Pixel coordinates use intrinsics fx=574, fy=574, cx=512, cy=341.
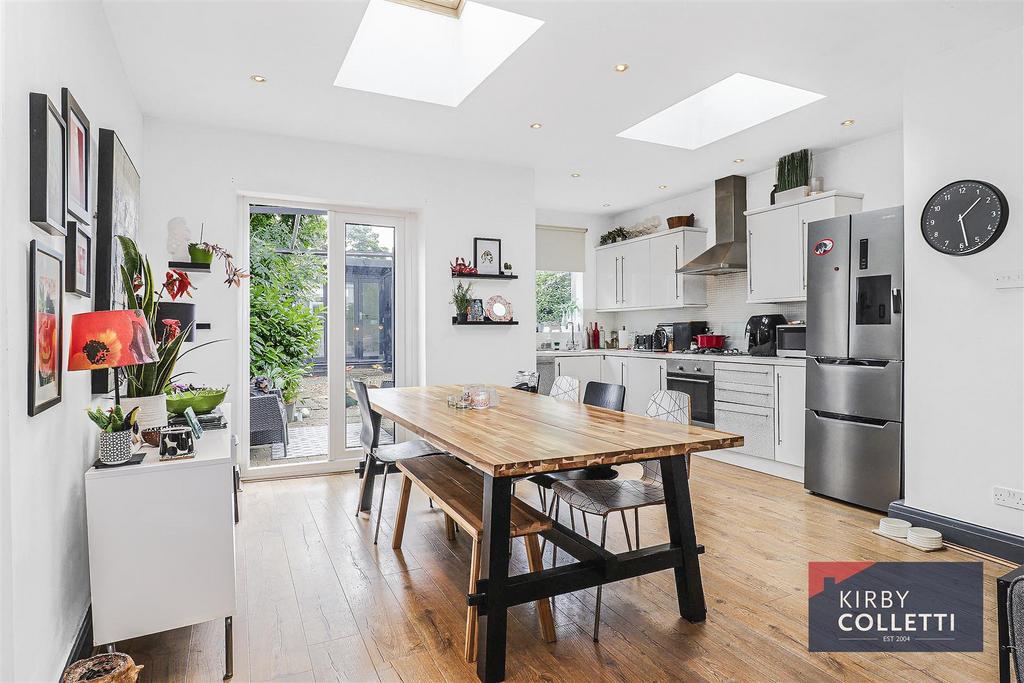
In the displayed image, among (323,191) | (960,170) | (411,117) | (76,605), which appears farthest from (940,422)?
(323,191)

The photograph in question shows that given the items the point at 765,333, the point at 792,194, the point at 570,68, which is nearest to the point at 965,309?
the point at 765,333

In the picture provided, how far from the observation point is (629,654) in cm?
203

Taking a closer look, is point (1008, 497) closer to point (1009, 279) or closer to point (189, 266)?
point (1009, 279)

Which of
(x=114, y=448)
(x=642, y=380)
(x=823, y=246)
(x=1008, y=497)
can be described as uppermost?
(x=823, y=246)

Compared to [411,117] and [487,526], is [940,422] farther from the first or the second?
[411,117]

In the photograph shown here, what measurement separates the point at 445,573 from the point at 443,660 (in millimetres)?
716

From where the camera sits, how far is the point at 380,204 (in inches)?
188

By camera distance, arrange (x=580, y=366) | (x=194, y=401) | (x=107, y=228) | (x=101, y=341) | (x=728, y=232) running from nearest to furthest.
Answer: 1. (x=101, y=341)
2. (x=107, y=228)
3. (x=194, y=401)
4. (x=728, y=232)
5. (x=580, y=366)

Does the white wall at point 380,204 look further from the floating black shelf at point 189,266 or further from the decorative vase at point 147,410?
the decorative vase at point 147,410

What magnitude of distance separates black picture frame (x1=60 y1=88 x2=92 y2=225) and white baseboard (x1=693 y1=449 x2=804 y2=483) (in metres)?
4.59

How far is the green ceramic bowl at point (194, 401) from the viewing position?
2603 mm

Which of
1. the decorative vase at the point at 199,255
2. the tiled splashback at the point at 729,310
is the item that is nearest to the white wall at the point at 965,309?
the tiled splashback at the point at 729,310

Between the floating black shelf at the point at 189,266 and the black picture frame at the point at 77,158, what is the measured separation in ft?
4.29

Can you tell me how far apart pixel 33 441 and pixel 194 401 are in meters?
1.11
